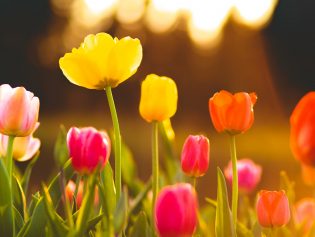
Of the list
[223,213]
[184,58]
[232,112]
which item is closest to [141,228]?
[223,213]

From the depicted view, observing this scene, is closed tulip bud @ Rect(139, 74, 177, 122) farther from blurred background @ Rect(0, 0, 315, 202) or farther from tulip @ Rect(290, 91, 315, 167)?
blurred background @ Rect(0, 0, 315, 202)

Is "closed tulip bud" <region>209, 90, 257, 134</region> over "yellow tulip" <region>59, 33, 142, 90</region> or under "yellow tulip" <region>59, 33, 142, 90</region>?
under

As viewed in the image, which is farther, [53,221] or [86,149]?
[86,149]

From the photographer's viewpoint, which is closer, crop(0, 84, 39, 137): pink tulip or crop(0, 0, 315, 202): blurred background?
crop(0, 84, 39, 137): pink tulip

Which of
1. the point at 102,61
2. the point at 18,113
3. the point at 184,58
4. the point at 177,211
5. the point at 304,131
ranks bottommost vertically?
the point at 177,211

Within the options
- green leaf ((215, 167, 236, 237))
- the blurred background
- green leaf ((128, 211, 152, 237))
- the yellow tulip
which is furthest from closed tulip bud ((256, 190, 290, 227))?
the blurred background

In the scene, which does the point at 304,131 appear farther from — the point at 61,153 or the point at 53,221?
the point at 61,153

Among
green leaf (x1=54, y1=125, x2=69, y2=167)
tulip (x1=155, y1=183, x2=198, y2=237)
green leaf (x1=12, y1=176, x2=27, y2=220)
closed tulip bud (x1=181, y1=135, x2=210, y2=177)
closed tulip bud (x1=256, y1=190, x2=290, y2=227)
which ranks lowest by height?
tulip (x1=155, y1=183, x2=198, y2=237)

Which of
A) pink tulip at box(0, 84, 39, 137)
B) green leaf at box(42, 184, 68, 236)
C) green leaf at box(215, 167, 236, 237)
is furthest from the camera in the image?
pink tulip at box(0, 84, 39, 137)
